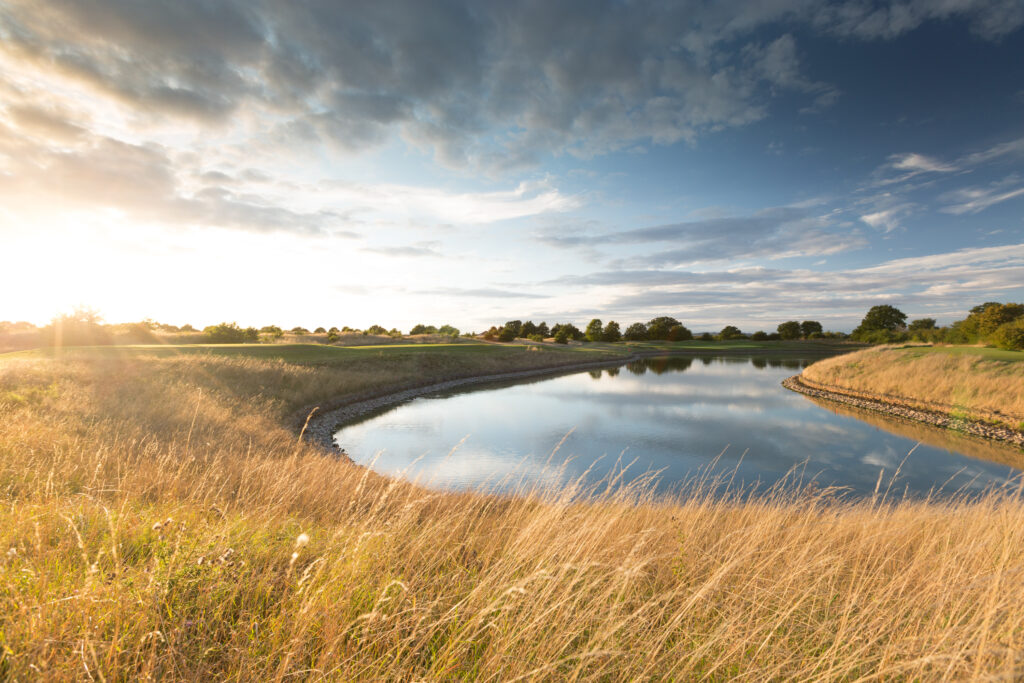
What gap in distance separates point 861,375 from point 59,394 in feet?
153

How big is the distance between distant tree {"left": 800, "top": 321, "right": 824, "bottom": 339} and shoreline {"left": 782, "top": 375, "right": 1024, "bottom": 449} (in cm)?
9948

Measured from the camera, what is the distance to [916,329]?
85.4 metres

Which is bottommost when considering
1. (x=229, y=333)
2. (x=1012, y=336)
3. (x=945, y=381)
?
(x=945, y=381)

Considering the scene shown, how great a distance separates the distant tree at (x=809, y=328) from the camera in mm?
116812

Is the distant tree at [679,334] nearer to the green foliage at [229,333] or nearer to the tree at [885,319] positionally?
the tree at [885,319]

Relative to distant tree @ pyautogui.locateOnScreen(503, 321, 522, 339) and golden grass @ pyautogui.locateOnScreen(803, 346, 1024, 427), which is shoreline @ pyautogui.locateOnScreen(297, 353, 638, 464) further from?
distant tree @ pyautogui.locateOnScreen(503, 321, 522, 339)

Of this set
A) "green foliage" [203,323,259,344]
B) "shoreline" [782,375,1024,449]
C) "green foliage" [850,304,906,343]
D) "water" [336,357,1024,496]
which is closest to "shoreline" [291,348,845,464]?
"water" [336,357,1024,496]

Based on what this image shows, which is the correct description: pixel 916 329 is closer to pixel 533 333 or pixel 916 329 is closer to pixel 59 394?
pixel 533 333

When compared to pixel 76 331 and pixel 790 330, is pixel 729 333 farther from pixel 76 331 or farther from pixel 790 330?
pixel 76 331

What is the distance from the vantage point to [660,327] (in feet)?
384

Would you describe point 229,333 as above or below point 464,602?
above

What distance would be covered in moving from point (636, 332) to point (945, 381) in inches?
3598

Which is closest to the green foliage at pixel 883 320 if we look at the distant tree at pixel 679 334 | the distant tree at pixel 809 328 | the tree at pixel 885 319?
the tree at pixel 885 319

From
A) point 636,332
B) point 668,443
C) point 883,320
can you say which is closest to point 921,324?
point 883,320
